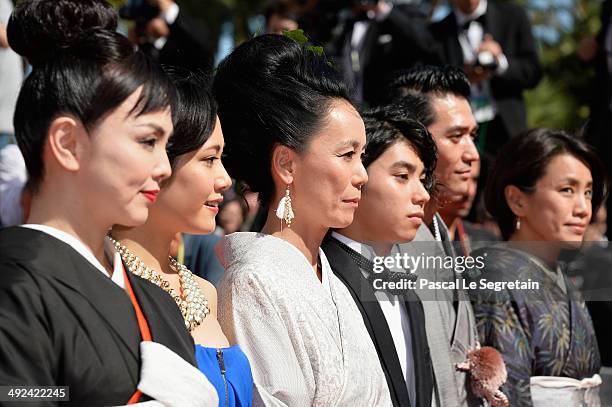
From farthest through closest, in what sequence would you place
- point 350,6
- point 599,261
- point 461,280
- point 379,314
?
point 350,6 → point 599,261 → point 461,280 → point 379,314

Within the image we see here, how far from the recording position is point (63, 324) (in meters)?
1.97

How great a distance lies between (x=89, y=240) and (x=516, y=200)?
2441mm

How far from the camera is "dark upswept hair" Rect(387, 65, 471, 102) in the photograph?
4270 mm

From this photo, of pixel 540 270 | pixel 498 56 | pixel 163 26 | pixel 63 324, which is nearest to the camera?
pixel 63 324

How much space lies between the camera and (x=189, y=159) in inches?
108

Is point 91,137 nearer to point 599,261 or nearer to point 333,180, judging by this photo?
point 333,180

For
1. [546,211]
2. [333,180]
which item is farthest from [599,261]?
[333,180]

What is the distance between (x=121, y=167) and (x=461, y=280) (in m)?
2.06

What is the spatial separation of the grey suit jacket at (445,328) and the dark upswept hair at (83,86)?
5.52ft

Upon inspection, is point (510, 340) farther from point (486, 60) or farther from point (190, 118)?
point (486, 60)

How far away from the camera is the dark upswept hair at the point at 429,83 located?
14.0 ft

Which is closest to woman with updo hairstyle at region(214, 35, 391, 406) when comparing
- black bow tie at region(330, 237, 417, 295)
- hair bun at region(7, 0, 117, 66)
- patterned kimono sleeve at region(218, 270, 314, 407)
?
patterned kimono sleeve at region(218, 270, 314, 407)

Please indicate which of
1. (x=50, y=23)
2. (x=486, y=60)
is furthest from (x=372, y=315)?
(x=486, y=60)

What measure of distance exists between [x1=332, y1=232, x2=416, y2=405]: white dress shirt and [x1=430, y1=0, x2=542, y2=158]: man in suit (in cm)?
264
